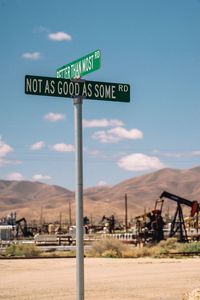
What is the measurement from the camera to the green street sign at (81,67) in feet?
24.6

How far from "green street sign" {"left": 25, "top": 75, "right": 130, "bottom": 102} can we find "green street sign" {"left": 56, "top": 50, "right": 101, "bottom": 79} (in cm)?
16

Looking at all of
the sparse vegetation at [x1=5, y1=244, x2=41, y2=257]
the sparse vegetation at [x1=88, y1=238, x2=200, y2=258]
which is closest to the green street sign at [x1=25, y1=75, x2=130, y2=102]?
the sparse vegetation at [x1=88, y1=238, x2=200, y2=258]

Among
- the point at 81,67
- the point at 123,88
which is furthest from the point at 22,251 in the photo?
the point at 81,67

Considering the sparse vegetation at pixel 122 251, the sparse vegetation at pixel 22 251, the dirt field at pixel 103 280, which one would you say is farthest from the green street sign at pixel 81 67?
the sparse vegetation at pixel 22 251

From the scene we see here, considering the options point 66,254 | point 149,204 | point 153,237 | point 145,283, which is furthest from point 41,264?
point 149,204

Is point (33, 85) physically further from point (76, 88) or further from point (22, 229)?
point (22, 229)

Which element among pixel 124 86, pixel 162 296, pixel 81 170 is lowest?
pixel 162 296

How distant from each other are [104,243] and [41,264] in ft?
26.6

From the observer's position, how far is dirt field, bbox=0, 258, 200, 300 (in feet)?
49.8

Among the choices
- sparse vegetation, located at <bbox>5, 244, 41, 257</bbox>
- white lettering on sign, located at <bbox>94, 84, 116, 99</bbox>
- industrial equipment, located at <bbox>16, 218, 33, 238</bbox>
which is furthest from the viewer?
industrial equipment, located at <bbox>16, 218, 33, 238</bbox>

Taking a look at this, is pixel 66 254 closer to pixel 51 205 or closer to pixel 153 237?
pixel 153 237

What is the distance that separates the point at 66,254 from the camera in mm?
34406

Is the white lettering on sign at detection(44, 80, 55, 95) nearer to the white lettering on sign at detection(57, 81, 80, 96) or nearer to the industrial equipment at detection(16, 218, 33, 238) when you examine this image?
the white lettering on sign at detection(57, 81, 80, 96)

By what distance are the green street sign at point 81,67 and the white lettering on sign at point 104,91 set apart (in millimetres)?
281
